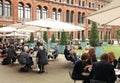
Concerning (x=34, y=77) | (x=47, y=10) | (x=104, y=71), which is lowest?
(x=34, y=77)

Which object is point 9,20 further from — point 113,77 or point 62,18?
point 113,77

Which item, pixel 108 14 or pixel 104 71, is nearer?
pixel 104 71

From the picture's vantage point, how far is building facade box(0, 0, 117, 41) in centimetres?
4075

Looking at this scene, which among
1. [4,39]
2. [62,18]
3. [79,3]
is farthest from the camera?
[79,3]

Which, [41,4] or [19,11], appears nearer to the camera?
[19,11]

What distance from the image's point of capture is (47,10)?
47.1 metres

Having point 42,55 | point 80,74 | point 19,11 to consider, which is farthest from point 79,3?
point 80,74

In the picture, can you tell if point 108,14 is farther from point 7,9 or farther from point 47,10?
point 47,10

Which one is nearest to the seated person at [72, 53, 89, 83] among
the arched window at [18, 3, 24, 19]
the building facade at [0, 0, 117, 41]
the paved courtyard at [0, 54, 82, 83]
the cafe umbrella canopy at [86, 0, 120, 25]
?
the cafe umbrella canopy at [86, 0, 120, 25]

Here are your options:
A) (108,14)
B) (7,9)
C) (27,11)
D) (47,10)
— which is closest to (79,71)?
(108,14)

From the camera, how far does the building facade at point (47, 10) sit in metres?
40.8

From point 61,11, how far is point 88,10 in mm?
9515

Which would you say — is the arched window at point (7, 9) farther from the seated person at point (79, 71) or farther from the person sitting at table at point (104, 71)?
the person sitting at table at point (104, 71)

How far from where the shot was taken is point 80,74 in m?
8.59
